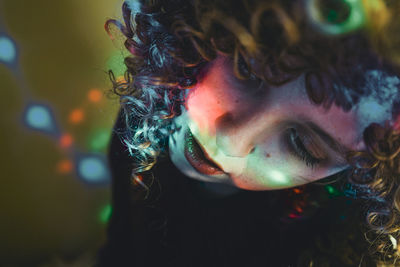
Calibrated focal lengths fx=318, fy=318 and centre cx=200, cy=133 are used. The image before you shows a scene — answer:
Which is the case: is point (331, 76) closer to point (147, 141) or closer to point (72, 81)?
point (147, 141)

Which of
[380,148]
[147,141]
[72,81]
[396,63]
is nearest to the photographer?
[396,63]

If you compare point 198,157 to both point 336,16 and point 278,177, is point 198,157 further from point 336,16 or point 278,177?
point 336,16

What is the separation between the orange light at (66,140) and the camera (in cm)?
104

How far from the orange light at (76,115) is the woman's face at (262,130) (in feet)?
1.33

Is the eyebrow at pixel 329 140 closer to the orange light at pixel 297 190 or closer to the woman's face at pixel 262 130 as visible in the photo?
the woman's face at pixel 262 130

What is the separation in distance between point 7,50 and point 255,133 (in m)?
0.76

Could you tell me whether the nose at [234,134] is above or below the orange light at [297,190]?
above

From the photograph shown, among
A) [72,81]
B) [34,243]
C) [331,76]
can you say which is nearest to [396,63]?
[331,76]

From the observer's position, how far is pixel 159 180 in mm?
1020

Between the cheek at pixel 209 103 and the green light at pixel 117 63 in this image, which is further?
the green light at pixel 117 63

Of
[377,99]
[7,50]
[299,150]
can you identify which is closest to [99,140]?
[7,50]

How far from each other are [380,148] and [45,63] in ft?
2.90

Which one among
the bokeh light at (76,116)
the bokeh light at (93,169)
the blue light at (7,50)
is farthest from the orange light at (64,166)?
the blue light at (7,50)

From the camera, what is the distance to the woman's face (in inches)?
21.0
